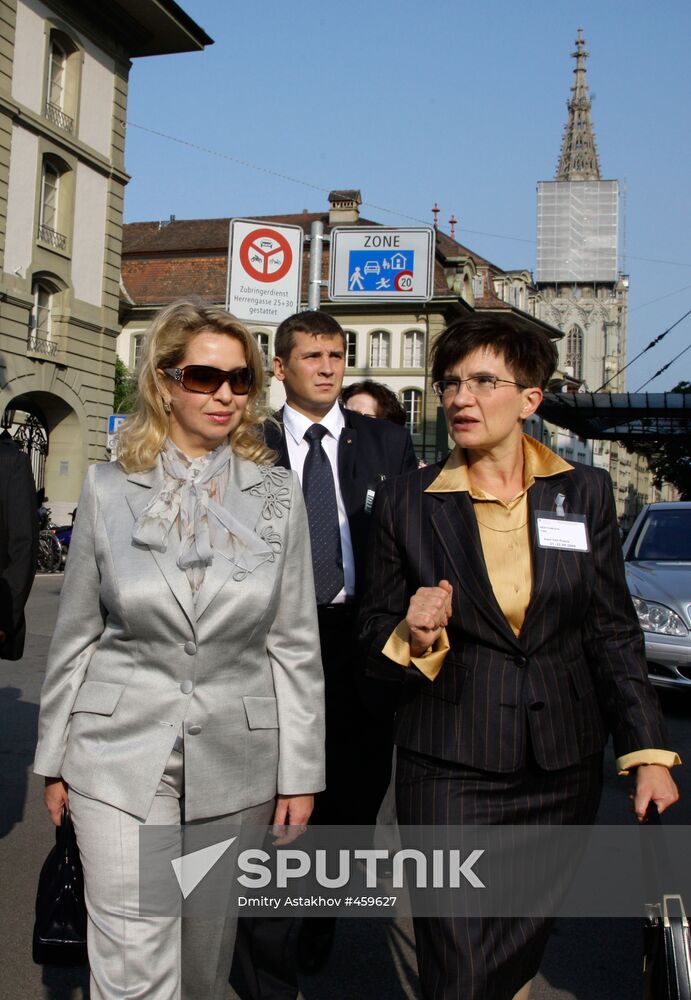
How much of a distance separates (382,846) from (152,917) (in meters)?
2.88

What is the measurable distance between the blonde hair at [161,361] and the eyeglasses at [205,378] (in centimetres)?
4

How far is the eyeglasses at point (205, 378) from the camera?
2932mm

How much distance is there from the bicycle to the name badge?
77.3ft

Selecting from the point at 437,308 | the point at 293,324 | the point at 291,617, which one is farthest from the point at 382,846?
the point at 437,308

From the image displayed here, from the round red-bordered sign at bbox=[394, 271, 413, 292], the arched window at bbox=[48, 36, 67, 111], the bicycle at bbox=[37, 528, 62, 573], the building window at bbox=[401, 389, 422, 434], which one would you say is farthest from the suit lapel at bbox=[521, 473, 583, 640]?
the building window at bbox=[401, 389, 422, 434]

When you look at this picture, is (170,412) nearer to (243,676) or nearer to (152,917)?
(243,676)

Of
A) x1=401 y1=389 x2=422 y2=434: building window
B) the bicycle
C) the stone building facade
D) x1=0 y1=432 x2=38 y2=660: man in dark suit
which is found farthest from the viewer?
x1=401 y1=389 x2=422 y2=434: building window

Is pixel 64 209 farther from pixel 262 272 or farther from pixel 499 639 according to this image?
pixel 499 639

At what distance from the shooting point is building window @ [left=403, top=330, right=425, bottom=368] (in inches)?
2277

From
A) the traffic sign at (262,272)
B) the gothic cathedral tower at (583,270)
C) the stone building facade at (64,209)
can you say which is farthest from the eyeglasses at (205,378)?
the gothic cathedral tower at (583,270)

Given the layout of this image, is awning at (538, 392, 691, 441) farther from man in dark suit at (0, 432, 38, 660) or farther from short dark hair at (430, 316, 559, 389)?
short dark hair at (430, 316, 559, 389)

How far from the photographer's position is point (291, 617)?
113 inches

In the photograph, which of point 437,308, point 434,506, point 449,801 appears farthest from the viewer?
point 437,308

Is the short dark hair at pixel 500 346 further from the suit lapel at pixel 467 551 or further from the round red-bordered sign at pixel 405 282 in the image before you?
the round red-bordered sign at pixel 405 282
